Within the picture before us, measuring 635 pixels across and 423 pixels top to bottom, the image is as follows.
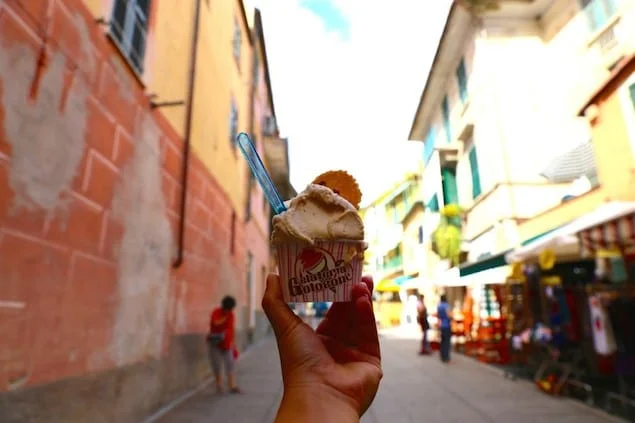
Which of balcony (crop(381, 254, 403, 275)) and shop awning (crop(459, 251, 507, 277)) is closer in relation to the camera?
shop awning (crop(459, 251, 507, 277))

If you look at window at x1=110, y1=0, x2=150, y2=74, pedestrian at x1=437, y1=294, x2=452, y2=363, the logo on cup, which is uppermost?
window at x1=110, y1=0, x2=150, y2=74

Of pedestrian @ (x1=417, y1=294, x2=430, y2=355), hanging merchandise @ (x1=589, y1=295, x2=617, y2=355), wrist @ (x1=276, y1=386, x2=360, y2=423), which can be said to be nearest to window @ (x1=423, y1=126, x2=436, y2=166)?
pedestrian @ (x1=417, y1=294, x2=430, y2=355)

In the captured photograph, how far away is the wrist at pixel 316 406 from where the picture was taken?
1.23 m

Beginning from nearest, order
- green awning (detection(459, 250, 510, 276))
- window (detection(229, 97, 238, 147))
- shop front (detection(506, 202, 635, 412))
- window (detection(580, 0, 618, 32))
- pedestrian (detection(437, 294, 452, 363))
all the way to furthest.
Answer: shop front (detection(506, 202, 635, 412)) → green awning (detection(459, 250, 510, 276)) → window (detection(229, 97, 238, 147)) → window (detection(580, 0, 618, 32)) → pedestrian (detection(437, 294, 452, 363))

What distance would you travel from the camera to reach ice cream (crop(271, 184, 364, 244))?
1.65 metres

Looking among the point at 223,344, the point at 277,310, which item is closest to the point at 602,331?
the point at 223,344

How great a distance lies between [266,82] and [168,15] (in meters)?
11.9

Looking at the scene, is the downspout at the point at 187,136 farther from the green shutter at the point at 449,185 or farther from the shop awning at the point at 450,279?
the green shutter at the point at 449,185

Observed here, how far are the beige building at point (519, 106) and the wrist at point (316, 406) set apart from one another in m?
11.0

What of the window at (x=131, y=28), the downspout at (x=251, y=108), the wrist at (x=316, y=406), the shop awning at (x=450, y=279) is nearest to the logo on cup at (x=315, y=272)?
the wrist at (x=316, y=406)

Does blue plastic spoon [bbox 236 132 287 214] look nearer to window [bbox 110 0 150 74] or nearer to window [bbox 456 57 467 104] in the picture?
window [bbox 110 0 150 74]

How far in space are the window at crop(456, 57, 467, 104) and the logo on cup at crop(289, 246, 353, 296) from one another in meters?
16.3

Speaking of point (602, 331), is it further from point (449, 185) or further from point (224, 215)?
point (449, 185)

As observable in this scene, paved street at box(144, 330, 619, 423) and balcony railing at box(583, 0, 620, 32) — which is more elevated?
balcony railing at box(583, 0, 620, 32)
